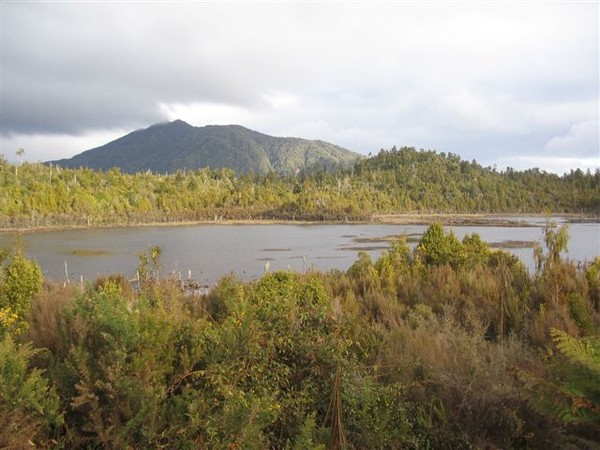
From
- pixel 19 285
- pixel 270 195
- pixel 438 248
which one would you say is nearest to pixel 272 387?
pixel 19 285

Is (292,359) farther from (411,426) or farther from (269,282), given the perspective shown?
(269,282)

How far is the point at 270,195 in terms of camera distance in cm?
14162

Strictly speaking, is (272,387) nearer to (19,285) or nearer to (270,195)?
(19,285)

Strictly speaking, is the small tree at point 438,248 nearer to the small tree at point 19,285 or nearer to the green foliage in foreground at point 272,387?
the green foliage in foreground at point 272,387

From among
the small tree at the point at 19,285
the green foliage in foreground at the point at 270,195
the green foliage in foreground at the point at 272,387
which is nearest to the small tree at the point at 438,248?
the green foliage in foreground at the point at 272,387

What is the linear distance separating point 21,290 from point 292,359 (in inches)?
297

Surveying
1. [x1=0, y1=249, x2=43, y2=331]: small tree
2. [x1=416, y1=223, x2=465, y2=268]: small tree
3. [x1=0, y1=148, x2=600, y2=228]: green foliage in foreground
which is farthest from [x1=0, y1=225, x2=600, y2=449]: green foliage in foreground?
[x1=0, y1=148, x2=600, y2=228]: green foliage in foreground

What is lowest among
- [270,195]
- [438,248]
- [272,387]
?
[272,387]

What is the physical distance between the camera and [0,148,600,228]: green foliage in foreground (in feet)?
336

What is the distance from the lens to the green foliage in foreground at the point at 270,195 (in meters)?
102

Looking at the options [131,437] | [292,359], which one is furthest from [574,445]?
[131,437]

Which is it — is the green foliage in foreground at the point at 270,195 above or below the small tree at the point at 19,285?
above

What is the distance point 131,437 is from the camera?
358cm

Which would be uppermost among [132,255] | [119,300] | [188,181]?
[188,181]
